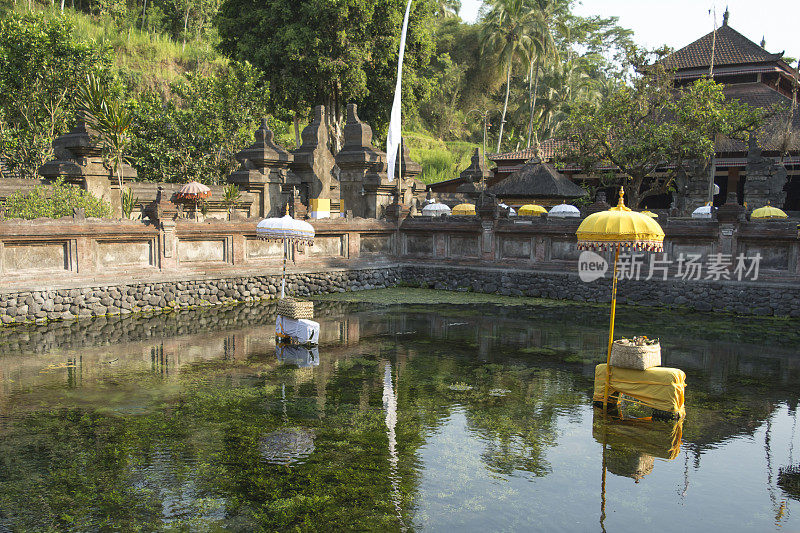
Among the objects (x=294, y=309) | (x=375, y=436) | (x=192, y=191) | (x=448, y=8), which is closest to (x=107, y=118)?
(x=192, y=191)

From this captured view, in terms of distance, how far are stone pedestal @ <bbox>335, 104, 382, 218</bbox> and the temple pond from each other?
10845 millimetres

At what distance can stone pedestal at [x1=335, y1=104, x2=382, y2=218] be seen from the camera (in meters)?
25.8

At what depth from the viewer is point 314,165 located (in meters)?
27.7

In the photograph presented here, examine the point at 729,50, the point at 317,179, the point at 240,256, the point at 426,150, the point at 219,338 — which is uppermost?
the point at 729,50

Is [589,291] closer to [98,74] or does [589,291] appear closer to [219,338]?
[219,338]

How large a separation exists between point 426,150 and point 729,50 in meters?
27.7

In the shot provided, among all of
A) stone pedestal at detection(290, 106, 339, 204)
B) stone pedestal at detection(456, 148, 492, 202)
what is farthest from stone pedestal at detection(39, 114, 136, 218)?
stone pedestal at detection(456, 148, 492, 202)

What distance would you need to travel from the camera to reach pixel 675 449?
8797 millimetres

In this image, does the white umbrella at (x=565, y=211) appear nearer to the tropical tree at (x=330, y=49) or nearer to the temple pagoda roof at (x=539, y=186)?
the temple pagoda roof at (x=539, y=186)

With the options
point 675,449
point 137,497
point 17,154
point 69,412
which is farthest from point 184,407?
point 17,154

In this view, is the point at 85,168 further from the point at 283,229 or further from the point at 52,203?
the point at 283,229

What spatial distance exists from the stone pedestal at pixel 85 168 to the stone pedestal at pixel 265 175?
189 inches

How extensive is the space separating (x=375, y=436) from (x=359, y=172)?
60.7ft

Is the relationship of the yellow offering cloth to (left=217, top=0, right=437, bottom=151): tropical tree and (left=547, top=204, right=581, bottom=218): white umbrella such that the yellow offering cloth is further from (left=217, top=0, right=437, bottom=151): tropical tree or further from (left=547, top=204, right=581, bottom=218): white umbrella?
(left=217, top=0, right=437, bottom=151): tropical tree
